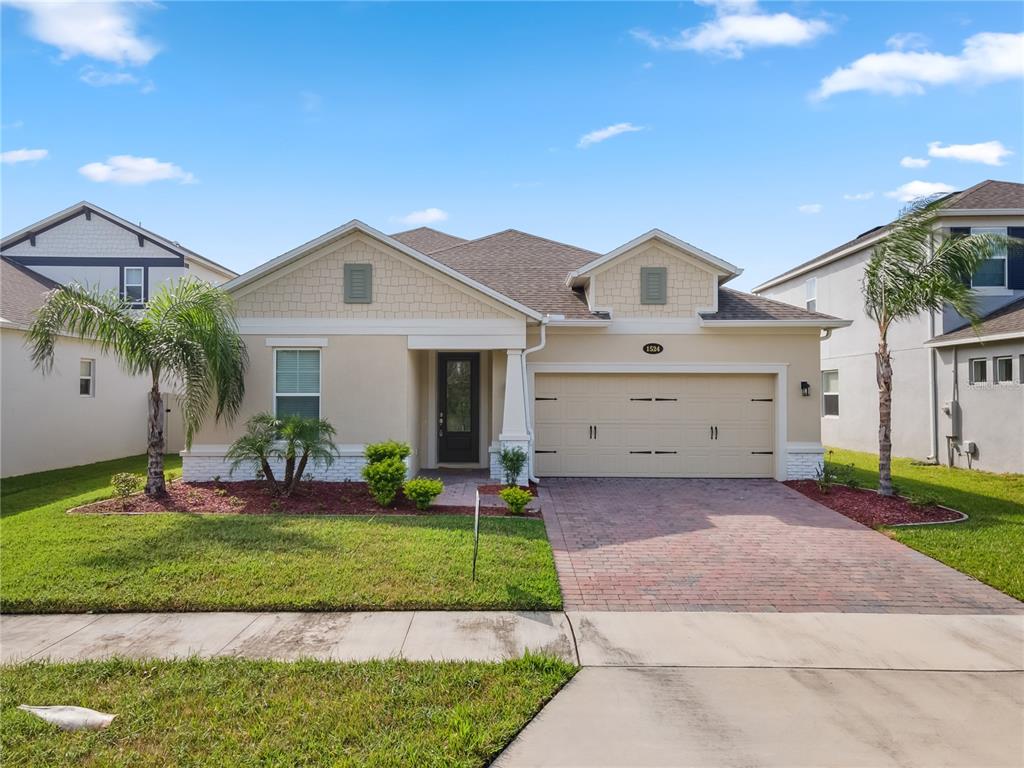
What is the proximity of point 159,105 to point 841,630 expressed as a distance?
535 inches

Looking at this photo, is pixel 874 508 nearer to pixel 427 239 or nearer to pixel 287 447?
pixel 287 447

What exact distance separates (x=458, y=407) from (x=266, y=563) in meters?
7.44

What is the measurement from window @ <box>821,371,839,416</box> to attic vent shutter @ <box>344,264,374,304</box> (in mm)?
15947

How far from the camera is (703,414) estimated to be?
13.2 m

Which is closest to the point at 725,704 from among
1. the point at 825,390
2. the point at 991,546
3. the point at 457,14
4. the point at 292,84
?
the point at 991,546

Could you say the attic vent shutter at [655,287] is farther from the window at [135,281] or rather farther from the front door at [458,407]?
the window at [135,281]

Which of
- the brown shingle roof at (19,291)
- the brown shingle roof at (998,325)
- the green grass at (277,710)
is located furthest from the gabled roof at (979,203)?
the brown shingle roof at (19,291)

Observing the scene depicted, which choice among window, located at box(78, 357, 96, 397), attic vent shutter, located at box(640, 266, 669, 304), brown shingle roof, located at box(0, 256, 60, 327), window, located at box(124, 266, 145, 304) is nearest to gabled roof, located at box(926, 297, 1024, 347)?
attic vent shutter, located at box(640, 266, 669, 304)

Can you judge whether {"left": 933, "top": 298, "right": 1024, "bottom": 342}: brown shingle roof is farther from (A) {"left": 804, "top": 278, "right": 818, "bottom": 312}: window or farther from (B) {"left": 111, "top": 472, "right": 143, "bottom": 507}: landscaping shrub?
(B) {"left": 111, "top": 472, "right": 143, "bottom": 507}: landscaping shrub

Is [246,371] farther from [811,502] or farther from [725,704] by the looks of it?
[811,502]

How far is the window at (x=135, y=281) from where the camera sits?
2008 centimetres

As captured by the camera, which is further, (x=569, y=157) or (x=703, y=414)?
(x=569, y=157)

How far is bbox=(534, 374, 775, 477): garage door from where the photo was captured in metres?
13.1

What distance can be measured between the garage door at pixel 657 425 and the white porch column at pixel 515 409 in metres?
1.25
